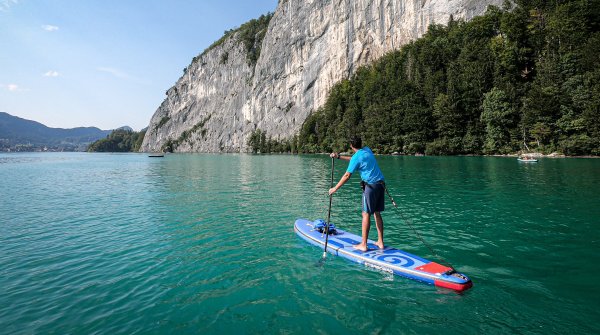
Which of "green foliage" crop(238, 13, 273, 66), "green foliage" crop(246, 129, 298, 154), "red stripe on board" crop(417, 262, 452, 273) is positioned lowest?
"red stripe on board" crop(417, 262, 452, 273)

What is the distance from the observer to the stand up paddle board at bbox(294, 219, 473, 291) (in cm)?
756

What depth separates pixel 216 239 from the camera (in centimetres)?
1228

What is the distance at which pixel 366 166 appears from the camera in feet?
30.3

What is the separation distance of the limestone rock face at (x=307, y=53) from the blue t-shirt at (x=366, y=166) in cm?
10177

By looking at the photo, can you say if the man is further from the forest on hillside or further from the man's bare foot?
the forest on hillside

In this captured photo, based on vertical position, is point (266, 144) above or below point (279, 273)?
above

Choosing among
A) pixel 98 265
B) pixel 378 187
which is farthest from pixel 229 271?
pixel 378 187

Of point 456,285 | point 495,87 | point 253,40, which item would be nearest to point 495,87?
point 495,87

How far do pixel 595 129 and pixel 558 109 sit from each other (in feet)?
28.4

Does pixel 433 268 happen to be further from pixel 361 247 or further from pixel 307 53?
pixel 307 53

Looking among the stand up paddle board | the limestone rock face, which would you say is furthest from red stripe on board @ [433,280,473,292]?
the limestone rock face

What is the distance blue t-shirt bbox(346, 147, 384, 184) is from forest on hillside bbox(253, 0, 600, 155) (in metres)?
60.7

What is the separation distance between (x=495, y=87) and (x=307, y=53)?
83.3 m

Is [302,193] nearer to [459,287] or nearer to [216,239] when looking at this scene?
[216,239]
